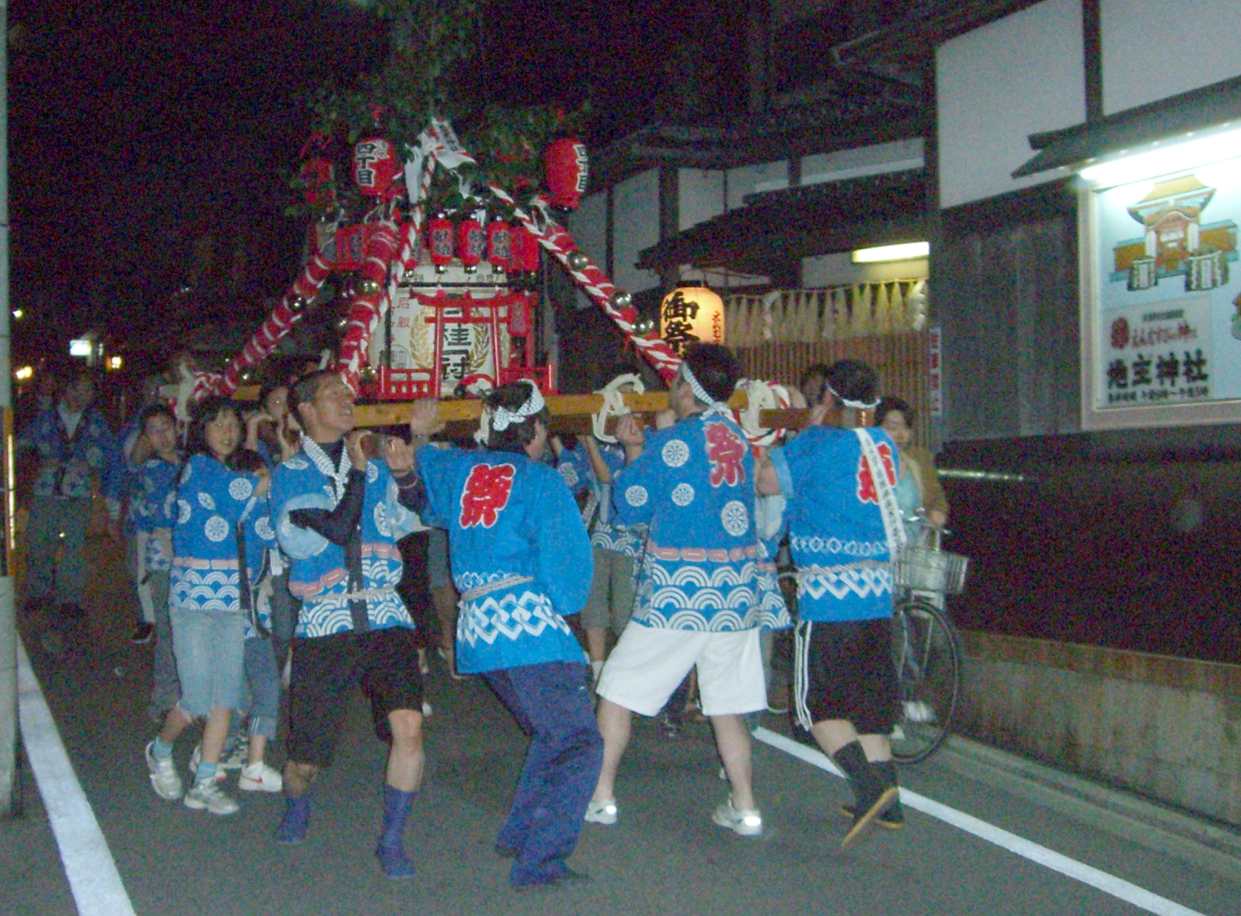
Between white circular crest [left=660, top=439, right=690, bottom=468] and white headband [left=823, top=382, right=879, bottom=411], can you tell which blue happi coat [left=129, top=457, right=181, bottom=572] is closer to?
white circular crest [left=660, top=439, right=690, bottom=468]

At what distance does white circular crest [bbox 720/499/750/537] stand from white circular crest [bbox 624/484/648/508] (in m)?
0.34

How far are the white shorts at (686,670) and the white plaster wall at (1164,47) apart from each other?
16.8ft

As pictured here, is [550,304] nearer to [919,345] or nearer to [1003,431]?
[919,345]

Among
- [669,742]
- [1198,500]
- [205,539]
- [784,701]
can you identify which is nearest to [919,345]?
[1198,500]

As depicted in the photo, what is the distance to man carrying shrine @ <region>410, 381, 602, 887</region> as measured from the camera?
493 centimetres

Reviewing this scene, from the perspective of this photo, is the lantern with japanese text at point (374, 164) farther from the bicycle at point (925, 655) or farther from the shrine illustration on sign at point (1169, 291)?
the bicycle at point (925, 655)

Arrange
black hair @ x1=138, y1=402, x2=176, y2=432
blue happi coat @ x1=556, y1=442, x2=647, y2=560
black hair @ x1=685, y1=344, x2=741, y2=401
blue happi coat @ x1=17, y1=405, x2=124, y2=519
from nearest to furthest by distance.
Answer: black hair @ x1=685, y1=344, x2=741, y2=401 → blue happi coat @ x1=556, y1=442, x2=647, y2=560 → black hair @ x1=138, y1=402, x2=176, y2=432 → blue happi coat @ x1=17, y1=405, x2=124, y2=519

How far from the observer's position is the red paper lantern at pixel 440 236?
12492mm

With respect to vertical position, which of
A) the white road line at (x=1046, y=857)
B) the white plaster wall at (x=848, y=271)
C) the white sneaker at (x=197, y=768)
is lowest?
the white road line at (x=1046, y=857)

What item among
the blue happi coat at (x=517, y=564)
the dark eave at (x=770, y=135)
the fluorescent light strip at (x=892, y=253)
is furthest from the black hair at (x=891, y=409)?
the dark eave at (x=770, y=135)

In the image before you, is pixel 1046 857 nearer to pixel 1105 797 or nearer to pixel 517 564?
pixel 1105 797

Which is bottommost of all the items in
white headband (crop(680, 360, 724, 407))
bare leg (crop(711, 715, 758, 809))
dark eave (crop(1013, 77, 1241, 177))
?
bare leg (crop(711, 715, 758, 809))

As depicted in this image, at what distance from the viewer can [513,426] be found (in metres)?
5.12

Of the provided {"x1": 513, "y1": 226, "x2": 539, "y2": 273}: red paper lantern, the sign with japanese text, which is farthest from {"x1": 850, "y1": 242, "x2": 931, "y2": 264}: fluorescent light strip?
the sign with japanese text
